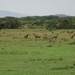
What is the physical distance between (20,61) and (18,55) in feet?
8.13

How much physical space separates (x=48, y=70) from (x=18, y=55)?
521 cm

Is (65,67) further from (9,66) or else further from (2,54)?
(2,54)

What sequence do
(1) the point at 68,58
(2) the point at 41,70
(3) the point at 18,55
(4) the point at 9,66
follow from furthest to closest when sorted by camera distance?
(3) the point at 18,55 < (1) the point at 68,58 < (4) the point at 9,66 < (2) the point at 41,70

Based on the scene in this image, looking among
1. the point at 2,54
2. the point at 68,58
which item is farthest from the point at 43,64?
the point at 2,54

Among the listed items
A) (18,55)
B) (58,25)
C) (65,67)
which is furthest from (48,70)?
(58,25)

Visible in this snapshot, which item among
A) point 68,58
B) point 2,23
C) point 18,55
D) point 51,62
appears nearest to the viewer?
point 51,62

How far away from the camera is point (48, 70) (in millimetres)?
12164

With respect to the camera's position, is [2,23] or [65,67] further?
[2,23]

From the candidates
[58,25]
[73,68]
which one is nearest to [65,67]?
[73,68]

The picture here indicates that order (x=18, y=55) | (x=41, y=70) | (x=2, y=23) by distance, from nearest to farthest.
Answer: (x=41, y=70)
(x=18, y=55)
(x=2, y=23)

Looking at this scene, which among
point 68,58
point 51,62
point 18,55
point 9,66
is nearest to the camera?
point 9,66

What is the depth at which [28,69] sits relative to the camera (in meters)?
12.4

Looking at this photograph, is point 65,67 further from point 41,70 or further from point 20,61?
point 20,61

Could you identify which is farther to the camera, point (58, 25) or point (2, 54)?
point (58, 25)
